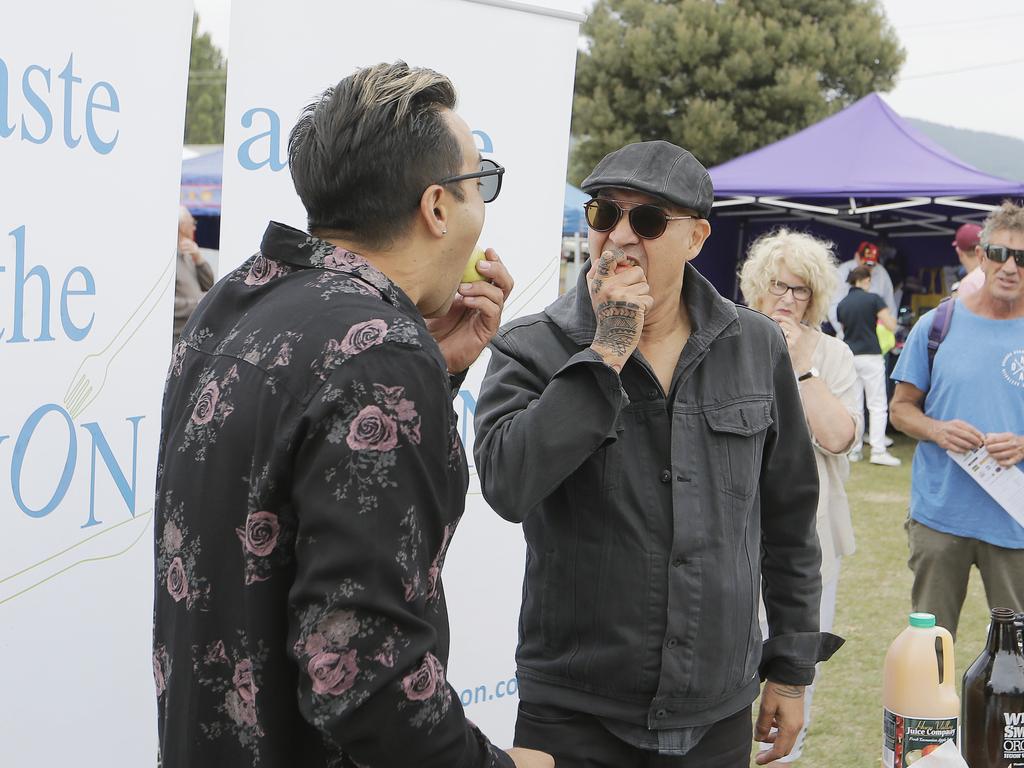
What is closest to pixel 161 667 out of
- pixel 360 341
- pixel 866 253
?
pixel 360 341

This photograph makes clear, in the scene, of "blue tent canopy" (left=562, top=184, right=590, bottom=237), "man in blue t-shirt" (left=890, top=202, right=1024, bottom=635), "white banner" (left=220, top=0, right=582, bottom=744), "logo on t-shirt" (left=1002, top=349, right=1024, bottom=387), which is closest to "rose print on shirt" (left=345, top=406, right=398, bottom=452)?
"white banner" (left=220, top=0, right=582, bottom=744)

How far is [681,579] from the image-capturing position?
1903 mm

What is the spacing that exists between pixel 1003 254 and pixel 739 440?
6.79 ft

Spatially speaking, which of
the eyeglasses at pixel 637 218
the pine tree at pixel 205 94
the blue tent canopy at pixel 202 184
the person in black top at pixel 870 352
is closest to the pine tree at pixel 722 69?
the blue tent canopy at pixel 202 184

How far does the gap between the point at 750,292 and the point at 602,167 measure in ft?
5.31

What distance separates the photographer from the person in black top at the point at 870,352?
32.7 feet

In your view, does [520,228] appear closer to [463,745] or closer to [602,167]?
[602,167]

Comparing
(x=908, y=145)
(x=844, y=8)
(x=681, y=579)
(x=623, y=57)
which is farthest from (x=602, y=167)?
(x=844, y=8)

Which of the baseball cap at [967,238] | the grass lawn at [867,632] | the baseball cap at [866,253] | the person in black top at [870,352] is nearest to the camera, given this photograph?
the grass lawn at [867,632]

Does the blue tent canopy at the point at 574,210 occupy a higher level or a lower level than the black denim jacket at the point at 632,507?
higher

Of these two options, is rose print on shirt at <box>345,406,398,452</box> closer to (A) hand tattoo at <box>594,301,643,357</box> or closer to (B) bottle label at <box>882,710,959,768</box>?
(A) hand tattoo at <box>594,301,643,357</box>

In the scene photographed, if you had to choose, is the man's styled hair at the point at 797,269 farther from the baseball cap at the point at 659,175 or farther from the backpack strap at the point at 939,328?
the baseball cap at the point at 659,175

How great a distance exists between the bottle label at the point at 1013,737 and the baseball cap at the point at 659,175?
1.07 meters

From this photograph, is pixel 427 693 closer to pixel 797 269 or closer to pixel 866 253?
pixel 797 269
